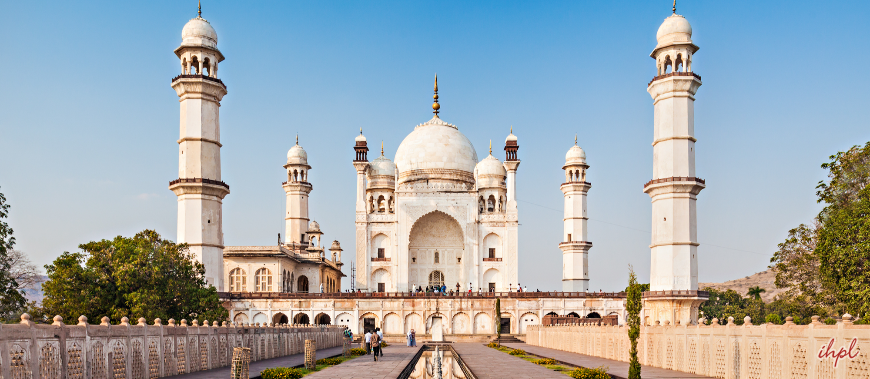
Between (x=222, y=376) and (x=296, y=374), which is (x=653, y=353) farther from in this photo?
(x=222, y=376)

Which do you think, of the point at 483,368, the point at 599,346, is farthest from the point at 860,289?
the point at 483,368

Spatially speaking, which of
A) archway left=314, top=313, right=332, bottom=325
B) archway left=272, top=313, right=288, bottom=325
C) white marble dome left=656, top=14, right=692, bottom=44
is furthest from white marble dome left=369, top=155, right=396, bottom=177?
white marble dome left=656, top=14, right=692, bottom=44

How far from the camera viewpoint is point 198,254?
37.7 metres

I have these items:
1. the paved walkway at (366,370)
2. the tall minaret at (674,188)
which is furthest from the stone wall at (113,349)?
the tall minaret at (674,188)

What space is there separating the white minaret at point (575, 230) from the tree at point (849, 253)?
87.7 ft

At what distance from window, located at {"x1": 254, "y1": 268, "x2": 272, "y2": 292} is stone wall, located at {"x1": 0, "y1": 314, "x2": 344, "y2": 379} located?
2873 centimetres

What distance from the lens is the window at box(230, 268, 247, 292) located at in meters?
49.8

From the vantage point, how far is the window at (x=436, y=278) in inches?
2108

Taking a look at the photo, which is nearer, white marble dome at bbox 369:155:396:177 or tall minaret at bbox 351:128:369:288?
tall minaret at bbox 351:128:369:288

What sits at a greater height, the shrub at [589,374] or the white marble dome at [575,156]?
the white marble dome at [575,156]

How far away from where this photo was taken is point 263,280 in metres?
49.4

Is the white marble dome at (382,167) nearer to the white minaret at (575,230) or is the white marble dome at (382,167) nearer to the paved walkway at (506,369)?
the white minaret at (575,230)

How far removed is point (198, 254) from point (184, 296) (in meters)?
7.46

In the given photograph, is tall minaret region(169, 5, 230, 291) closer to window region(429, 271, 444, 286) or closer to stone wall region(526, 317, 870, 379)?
window region(429, 271, 444, 286)
